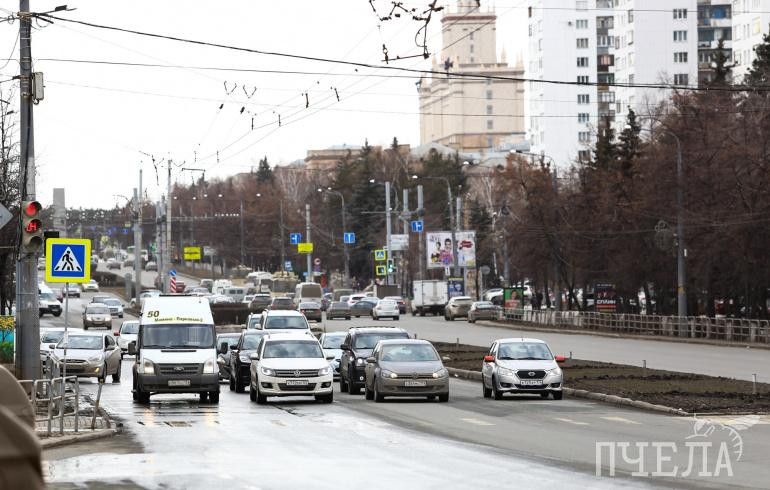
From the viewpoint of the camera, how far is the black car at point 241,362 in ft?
118

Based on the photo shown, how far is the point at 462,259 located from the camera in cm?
9575

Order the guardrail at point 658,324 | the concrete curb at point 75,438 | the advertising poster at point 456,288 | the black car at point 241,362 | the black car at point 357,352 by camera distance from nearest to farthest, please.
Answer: the concrete curb at point 75,438, the black car at point 357,352, the black car at point 241,362, the guardrail at point 658,324, the advertising poster at point 456,288

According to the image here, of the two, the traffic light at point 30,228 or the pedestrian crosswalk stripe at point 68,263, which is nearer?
the traffic light at point 30,228

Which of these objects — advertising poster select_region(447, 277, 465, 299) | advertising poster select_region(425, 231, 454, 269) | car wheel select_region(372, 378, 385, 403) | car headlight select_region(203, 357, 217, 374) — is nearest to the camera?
car headlight select_region(203, 357, 217, 374)

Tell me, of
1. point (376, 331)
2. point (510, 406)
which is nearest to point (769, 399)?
point (510, 406)

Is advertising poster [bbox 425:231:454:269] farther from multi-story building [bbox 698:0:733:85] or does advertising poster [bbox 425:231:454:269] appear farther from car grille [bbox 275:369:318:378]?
car grille [bbox 275:369:318:378]

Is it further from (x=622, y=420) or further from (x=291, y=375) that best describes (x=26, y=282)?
(x=622, y=420)

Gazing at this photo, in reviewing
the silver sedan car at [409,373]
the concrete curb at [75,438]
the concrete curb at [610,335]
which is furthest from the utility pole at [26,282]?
the concrete curb at [610,335]

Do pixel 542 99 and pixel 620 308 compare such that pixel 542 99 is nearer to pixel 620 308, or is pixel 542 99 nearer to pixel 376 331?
pixel 620 308

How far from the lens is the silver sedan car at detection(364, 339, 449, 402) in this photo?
97.5 feet

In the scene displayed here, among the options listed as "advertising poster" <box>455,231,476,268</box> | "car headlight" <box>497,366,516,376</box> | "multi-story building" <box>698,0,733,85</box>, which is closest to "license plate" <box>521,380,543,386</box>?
"car headlight" <box>497,366,516,376</box>

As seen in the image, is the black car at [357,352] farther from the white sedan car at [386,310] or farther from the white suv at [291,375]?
the white sedan car at [386,310]
